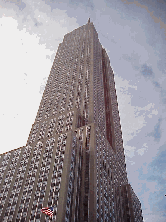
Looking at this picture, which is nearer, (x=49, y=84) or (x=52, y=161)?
(x=52, y=161)

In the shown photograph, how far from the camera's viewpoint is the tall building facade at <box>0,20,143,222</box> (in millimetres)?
72000

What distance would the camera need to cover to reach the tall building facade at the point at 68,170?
72.0 meters

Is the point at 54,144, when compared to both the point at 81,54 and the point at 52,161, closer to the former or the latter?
the point at 52,161

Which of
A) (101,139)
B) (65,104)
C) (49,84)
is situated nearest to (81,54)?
(49,84)

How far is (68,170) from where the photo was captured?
76.6m

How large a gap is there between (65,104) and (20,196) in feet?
222

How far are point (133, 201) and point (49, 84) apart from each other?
320 ft

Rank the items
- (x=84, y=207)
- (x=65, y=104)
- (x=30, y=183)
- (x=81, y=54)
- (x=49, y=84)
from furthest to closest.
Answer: (x=81, y=54) → (x=49, y=84) → (x=65, y=104) → (x=30, y=183) → (x=84, y=207)

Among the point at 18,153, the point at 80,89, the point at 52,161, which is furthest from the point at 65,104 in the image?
the point at 52,161

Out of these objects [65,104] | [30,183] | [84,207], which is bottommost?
[84,207]

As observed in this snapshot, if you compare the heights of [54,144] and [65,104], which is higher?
[65,104]

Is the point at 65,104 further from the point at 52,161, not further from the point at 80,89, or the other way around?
the point at 52,161

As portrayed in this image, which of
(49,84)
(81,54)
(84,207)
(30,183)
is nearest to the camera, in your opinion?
(84,207)

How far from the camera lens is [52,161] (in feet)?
273
